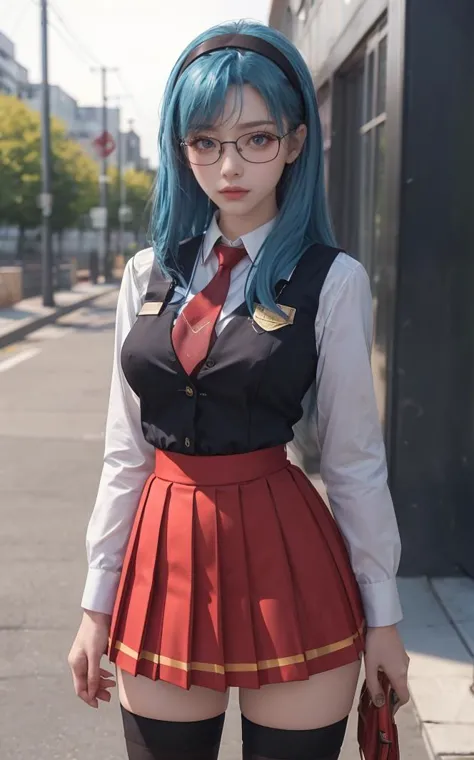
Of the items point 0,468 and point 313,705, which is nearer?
point 313,705

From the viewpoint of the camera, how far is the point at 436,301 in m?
4.24

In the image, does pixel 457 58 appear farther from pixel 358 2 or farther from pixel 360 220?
pixel 360 220

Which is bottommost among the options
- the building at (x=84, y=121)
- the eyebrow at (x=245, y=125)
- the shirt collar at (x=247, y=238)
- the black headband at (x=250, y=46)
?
the shirt collar at (x=247, y=238)

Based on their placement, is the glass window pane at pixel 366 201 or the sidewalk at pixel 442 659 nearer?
the sidewalk at pixel 442 659

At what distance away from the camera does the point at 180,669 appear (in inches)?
65.5

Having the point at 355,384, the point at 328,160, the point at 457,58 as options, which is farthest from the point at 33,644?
the point at 328,160

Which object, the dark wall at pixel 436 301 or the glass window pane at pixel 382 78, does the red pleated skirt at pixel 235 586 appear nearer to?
the dark wall at pixel 436 301

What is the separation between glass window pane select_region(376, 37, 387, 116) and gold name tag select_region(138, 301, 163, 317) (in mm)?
3766

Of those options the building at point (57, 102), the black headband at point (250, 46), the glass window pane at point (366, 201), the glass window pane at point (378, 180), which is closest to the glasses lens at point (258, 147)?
the black headband at point (250, 46)

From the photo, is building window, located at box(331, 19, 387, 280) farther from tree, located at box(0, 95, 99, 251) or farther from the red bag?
tree, located at box(0, 95, 99, 251)

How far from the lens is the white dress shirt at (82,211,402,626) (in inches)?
66.9

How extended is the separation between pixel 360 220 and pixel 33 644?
3926mm

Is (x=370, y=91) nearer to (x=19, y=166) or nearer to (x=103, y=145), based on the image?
(x=19, y=166)

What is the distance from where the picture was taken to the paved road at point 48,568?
3.23 metres
